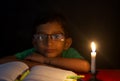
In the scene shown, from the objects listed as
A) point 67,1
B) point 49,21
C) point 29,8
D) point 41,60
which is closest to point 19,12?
point 29,8

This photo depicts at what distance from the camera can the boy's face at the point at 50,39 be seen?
1.54 meters

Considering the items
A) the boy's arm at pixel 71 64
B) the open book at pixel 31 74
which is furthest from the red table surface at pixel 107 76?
the open book at pixel 31 74

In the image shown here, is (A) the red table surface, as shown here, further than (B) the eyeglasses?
No

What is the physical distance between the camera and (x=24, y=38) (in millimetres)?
2002

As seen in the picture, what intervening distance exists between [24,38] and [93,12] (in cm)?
53

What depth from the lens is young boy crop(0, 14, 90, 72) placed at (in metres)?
1.47

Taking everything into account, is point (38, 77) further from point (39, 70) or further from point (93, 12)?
point (93, 12)

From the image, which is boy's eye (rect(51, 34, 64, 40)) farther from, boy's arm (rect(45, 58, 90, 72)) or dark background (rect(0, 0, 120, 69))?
dark background (rect(0, 0, 120, 69))

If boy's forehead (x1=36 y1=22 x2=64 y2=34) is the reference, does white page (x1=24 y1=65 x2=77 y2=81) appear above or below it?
below

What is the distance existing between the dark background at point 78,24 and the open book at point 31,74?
75cm

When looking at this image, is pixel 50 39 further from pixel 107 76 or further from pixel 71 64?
pixel 107 76

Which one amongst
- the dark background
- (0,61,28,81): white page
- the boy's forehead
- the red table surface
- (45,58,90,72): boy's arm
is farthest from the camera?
the dark background

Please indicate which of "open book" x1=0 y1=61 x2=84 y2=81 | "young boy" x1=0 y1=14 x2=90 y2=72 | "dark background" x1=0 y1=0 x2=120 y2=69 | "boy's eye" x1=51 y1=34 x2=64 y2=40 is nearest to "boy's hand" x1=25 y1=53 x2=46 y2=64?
"young boy" x1=0 y1=14 x2=90 y2=72

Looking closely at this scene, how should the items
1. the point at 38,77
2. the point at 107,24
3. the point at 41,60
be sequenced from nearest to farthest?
the point at 38,77
the point at 41,60
the point at 107,24
